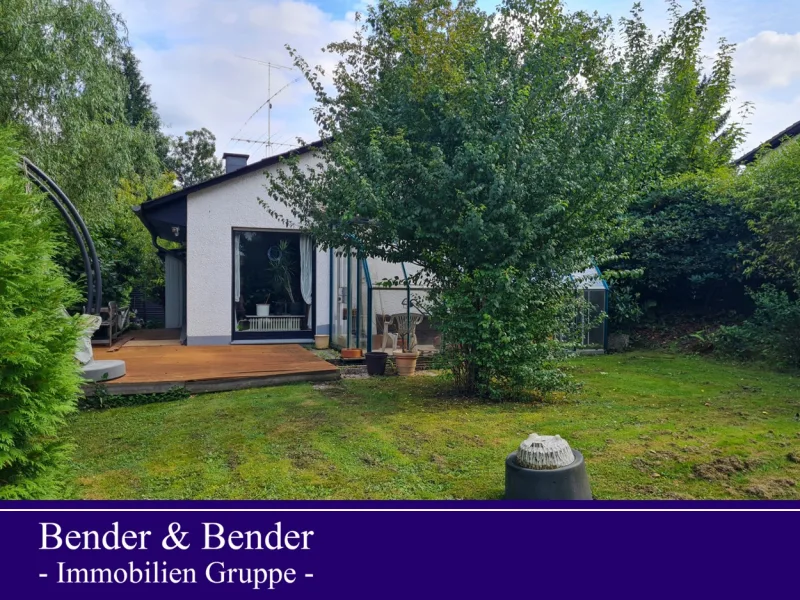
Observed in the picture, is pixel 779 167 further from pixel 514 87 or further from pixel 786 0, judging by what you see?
pixel 514 87

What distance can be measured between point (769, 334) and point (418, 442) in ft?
24.6

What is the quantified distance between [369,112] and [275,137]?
11.1 meters

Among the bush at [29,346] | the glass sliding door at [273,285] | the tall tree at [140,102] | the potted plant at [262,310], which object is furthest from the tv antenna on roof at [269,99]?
the tall tree at [140,102]

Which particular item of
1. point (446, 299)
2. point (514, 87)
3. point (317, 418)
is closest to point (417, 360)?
point (446, 299)

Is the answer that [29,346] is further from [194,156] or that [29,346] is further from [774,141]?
[194,156]

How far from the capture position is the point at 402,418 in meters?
5.54

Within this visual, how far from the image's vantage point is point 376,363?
323 inches

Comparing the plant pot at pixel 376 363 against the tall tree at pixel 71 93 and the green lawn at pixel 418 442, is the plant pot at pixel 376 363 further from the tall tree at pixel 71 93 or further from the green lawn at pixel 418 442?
the tall tree at pixel 71 93

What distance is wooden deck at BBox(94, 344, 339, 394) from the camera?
6.59 metres

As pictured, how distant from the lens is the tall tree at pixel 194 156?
1442 inches

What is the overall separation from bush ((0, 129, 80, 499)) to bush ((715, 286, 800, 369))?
376 inches

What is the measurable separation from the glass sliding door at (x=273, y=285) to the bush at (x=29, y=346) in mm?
7678

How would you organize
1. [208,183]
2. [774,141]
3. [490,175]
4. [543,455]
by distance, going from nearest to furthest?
[543,455] < [490,175] < [208,183] < [774,141]
